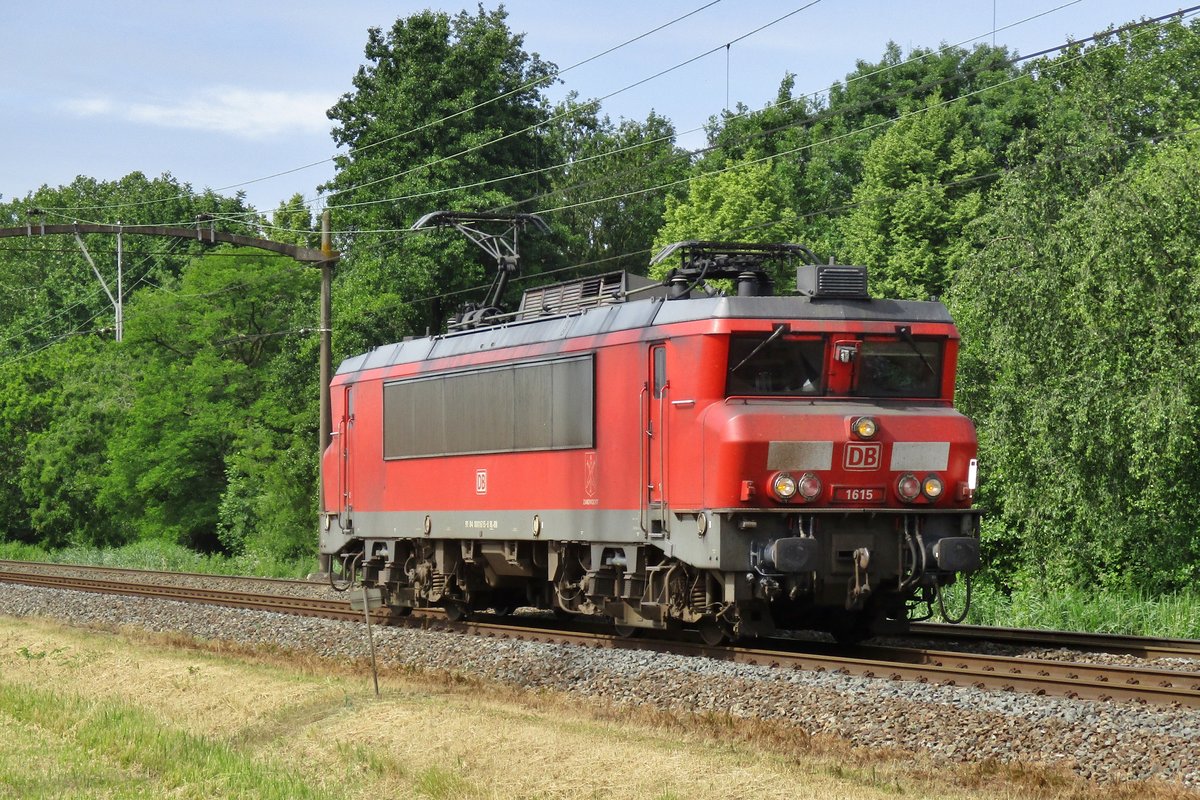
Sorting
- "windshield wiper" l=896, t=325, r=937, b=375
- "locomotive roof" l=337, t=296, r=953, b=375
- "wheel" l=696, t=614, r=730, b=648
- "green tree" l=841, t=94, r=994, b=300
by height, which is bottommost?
"wheel" l=696, t=614, r=730, b=648

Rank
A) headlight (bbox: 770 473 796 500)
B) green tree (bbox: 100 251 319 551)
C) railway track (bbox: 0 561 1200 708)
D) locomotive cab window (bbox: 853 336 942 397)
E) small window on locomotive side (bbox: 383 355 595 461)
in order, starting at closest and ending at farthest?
railway track (bbox: 0 561 1200 708)
headlight (bbox: 770 473 796 500)
locomotive cab window (bbox: 853 336 942 397)
small window on locomotive side (bbox: 383 355 595 461)
green tree (bbox: 100 251 319 551)

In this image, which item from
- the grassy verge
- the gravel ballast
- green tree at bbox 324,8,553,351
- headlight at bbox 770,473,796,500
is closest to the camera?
the gravel ballast

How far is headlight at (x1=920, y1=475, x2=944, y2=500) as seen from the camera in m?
15.2

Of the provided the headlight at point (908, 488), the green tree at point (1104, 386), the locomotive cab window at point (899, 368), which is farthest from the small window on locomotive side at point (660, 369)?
the green tree at point (1104, 386)

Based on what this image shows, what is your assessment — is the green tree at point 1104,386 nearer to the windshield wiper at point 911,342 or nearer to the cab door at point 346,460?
the windshield wiper at point 911,342

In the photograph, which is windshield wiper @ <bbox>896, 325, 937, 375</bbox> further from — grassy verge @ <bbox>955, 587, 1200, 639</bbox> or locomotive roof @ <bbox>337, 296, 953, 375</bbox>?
grassy verge @ <bbox>955, 587, 1200, 639</bbox>

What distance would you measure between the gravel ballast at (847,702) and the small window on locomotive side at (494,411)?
243 centimetres

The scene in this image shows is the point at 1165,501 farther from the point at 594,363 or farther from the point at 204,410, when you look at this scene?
the point at 204,410

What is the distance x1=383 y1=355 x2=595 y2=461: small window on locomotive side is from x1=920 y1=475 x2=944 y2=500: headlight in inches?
147

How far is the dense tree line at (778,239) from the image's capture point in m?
23.8

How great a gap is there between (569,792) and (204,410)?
43.4 metres

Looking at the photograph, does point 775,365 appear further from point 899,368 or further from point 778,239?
point 778,239

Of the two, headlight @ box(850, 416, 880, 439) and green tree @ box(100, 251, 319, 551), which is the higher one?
green tree @ box(100, 251, 319, 551)

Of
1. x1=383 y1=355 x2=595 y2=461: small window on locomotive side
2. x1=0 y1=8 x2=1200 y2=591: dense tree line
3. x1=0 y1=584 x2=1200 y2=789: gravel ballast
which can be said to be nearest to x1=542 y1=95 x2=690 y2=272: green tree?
x1=0 y1=8 x2=1200 y2=591: dense tree line
